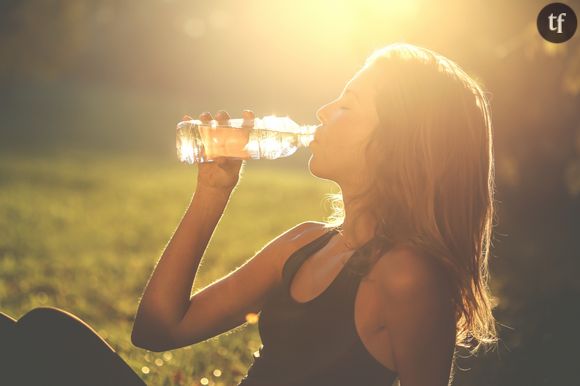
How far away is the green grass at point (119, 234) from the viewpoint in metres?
5.82

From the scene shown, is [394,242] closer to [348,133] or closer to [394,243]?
[394,243]

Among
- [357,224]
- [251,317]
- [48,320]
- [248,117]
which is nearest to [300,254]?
[357,224]

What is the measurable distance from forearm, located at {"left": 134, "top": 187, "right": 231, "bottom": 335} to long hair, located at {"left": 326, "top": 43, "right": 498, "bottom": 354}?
76 cm

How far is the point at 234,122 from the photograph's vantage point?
12.4 feet

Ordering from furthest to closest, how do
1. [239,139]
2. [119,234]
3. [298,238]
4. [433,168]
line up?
[119,234]
[239,139]
[298,238]
[433,168]

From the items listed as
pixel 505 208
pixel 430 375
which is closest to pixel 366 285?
pixel 430 375

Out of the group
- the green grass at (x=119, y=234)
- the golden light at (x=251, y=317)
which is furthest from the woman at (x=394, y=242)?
the green grass at (x=119, y=234)

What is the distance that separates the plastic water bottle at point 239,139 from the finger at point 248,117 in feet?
0.20

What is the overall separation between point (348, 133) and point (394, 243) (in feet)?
1.31

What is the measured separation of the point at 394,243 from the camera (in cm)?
270

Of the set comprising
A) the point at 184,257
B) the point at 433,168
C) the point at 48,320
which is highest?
the point at 433,168

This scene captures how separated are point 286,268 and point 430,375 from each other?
0.77m

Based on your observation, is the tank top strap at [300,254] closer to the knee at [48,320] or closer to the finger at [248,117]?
the finger at [248,117]

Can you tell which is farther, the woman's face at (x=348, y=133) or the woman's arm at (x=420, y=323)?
the woman's face at (x=348, y=133)
